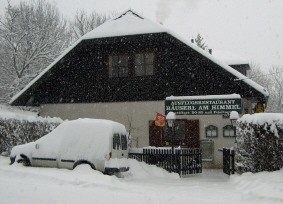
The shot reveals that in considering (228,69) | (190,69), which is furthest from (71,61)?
(228,69)

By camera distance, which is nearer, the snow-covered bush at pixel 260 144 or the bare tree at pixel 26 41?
the snow-covered bush at pixel 260 144

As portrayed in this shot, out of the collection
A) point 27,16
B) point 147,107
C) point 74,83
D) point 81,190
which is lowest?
point 81,190

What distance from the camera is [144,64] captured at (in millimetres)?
21562

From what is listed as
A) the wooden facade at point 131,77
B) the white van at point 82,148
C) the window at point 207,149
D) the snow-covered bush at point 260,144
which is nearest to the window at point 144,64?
the wooden facade at point 131,77

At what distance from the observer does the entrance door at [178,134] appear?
66.8 ft

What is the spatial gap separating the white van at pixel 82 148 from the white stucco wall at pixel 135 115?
667cm

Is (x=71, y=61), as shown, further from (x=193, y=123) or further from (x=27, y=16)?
(x=27, y=16)

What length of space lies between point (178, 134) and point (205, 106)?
1.98 m

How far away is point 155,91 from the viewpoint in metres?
21.0

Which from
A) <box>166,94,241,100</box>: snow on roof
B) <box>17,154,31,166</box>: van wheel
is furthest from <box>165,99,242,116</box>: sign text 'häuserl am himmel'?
<box>17,154,31,166</box>: van wheel

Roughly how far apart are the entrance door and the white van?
21.7 feet

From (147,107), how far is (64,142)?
313 inches

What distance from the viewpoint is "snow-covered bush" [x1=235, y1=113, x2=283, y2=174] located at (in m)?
12.9

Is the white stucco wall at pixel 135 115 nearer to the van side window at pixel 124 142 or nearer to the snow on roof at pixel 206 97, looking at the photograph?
the snow on roof at pixel 206 97
